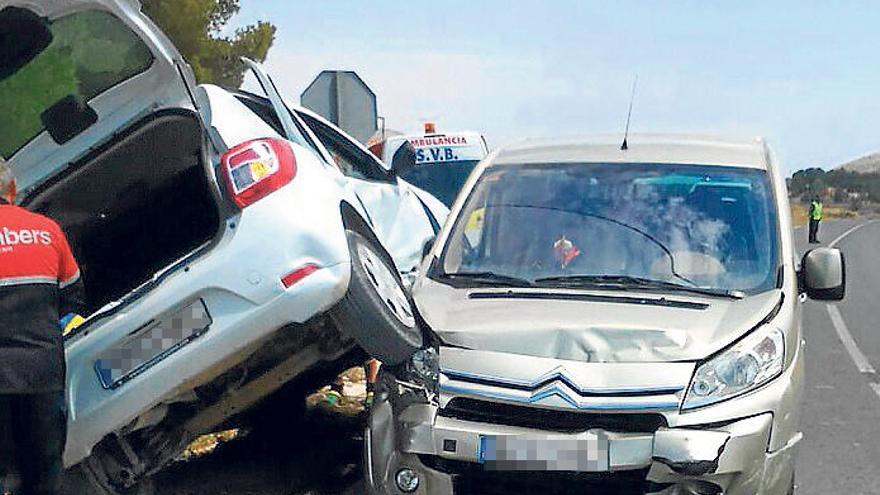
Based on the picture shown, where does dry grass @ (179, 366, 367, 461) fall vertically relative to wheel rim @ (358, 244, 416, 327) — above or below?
below

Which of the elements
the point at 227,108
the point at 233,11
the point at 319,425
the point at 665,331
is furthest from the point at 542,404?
the point at 233,11

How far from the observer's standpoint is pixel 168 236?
5000 mm

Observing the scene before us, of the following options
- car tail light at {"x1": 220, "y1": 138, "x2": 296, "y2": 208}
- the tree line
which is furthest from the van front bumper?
the tree line

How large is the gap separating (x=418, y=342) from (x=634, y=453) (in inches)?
38.2

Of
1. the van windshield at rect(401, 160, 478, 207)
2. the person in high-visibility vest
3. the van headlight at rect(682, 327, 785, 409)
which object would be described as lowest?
the person in high-visibility vest

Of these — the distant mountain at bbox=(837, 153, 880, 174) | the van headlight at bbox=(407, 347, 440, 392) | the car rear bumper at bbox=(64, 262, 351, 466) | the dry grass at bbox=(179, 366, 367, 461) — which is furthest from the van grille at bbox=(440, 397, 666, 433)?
the distant mountain at bbox=(837, 153, 880, 174)

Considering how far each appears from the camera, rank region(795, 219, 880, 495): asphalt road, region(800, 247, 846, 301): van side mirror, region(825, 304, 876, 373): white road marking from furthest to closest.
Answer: region(825, 304, 876, 373): white road marking
region(795, 219, 880, 495): asphalt road
region(800, 247, 846, 301): van side mirror

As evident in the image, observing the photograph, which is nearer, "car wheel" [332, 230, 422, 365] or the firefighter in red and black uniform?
the firefighter in red and black uniform

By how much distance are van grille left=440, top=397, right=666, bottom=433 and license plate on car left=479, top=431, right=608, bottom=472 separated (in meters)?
0.05

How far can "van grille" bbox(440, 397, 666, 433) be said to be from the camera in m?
3.97

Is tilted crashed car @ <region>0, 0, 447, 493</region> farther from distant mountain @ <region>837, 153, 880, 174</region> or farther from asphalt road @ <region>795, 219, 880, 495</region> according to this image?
distant mountain @ <region>837, 153, 880, 174</region>

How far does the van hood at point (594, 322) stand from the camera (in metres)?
4.14

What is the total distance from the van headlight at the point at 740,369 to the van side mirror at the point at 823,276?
86 cm

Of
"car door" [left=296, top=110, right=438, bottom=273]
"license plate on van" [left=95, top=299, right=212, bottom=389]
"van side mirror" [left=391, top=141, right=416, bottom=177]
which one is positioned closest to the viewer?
"license plate on van" [left=95, top=299, right=212, bottom=389]
